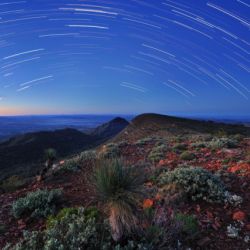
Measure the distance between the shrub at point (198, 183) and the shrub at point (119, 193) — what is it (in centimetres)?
313

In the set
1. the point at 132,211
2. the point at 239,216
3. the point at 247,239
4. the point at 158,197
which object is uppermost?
the point at 132,211

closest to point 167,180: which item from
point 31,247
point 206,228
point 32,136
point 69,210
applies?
point 206,228

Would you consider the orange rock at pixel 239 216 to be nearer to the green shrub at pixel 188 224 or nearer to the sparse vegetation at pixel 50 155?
the green shrub at pixel 188 224

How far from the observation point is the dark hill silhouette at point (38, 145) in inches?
2493

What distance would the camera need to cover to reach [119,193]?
559cm

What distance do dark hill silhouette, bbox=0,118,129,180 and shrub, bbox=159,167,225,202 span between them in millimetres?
38814

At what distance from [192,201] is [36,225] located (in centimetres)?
397

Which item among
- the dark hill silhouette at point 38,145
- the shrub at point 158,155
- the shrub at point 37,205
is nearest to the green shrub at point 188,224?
the shrub at point 37,205

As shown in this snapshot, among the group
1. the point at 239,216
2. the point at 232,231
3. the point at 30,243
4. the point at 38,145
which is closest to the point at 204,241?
the point at 232,231

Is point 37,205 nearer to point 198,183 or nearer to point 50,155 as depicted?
point 198,183

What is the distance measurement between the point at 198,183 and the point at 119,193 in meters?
3.90

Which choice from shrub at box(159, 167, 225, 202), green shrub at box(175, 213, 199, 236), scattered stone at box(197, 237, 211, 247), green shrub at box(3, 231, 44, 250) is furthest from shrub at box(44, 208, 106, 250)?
shrub at box(159, 167, 225, 202)

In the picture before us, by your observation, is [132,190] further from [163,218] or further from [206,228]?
[206,228]

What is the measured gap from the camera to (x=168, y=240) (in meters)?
5.90
